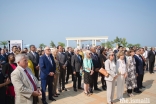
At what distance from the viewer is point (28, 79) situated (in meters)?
2.79

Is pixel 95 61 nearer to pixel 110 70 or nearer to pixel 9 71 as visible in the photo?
pixel 110 70

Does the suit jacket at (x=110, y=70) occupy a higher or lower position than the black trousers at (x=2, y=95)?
higher

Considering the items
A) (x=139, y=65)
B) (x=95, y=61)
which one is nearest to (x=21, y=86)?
(x=95, y=61)

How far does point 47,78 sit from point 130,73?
3503 millimetres

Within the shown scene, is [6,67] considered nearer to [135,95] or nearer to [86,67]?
[86,67]

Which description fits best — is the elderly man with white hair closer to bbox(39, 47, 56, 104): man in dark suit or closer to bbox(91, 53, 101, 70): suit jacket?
bbox(39, 47, 56, 104): man in dark suit

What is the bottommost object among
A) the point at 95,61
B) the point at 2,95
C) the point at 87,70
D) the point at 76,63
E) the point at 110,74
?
the point at 2,95

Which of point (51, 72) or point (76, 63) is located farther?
point (76, 63)

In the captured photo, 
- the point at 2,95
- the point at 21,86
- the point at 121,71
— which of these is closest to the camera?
the point at 21,86

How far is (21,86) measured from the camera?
263 centimetres

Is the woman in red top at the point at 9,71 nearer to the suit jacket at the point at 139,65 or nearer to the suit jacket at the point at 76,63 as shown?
the suit jacket at the point at 76,63

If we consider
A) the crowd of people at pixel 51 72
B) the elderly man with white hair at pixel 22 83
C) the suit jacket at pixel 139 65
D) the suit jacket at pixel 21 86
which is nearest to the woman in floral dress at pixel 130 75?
the crowd of people at pixel 51 72

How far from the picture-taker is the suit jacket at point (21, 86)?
103 inches

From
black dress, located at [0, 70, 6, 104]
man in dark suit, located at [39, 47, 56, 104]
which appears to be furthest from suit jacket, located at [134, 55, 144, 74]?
black dress, located at [0, 70, 6, 104]
